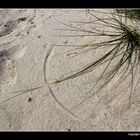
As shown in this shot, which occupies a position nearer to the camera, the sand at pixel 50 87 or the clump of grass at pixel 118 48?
Result: the sand at pixel 50 87

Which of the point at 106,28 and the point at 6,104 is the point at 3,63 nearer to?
the point at 6,104

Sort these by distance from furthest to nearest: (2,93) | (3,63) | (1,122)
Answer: (3,63) → (2,93) → (1,122)

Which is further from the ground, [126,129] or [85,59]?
[85,59]

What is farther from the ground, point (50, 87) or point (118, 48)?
point (118, 48)

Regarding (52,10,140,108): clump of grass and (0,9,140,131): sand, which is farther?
(52,10,140,108): clump of grass

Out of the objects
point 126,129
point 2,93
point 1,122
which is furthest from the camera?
point 2,93

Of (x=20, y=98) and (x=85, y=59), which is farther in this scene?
(x=85, y=59)

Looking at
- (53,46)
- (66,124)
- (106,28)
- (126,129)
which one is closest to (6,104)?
(66,124)
